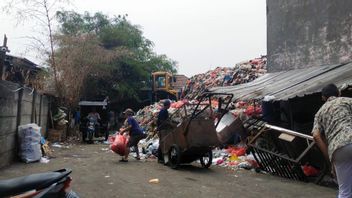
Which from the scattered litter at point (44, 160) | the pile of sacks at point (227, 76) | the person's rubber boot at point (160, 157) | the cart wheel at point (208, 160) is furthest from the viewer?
the pile of sacks at point (227, 76)

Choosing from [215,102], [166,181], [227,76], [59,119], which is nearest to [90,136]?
[59,119]

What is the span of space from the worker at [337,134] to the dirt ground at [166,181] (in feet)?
9.24

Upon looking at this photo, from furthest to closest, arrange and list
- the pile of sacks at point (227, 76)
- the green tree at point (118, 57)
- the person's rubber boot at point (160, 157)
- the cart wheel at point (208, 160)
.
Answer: the green tree at point (118, 57)
the pile of sacks at point (227, 76)
the person's rubber boot at point (160, 157)
the cart wheel at point (208, 160)

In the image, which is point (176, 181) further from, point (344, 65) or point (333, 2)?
point (333, 2)

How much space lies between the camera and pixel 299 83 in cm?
990

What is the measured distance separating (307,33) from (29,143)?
8.84 meters

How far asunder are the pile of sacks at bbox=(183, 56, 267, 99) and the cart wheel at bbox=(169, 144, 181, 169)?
933cm

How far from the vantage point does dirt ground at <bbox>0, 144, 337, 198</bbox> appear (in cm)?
717

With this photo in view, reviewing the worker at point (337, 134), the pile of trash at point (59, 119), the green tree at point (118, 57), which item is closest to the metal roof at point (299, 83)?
the worker at point (337, 134)

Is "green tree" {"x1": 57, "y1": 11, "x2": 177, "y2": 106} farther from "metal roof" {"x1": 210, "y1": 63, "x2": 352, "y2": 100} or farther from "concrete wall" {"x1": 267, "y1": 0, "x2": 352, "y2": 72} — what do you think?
"metal roof" {"x1": 210, "y1": 63, "x2": 352, "y2": 100}

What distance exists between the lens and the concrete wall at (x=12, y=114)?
9.14 metres

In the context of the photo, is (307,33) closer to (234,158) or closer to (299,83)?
(299,83)

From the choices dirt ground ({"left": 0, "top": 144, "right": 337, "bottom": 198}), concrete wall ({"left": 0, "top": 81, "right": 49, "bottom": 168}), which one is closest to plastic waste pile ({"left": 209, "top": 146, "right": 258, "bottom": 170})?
dirt ground ({"left": 0, "top": 144, "right": 337, "bottom": 198})

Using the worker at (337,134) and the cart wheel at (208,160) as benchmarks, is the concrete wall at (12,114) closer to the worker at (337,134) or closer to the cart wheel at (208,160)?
the cart wheel at (208,160)
